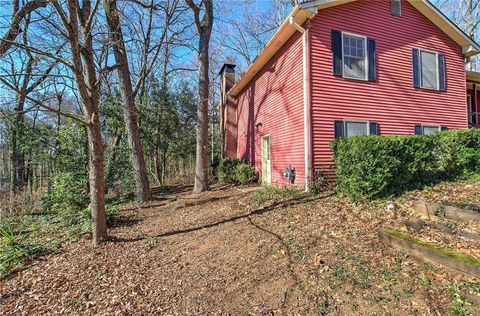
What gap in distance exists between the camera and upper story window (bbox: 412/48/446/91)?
9484 millimetres

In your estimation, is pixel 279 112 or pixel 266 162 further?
pixel 266 162

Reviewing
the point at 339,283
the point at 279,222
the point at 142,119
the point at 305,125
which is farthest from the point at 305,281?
the point at 142,119

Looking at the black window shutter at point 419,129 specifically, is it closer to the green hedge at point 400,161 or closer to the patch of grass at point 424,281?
the green hedge at point 400,161

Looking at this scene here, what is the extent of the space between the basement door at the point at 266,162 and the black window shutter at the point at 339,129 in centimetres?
318

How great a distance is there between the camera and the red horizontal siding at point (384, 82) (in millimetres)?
8070

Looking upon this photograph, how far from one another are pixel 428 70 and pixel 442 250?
894 cm

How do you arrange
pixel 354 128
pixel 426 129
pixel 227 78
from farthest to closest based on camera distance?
pixel 227 78 → pixel 426 129 → pixel 354 128

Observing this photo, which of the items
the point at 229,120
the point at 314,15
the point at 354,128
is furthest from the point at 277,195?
the point at 229,120

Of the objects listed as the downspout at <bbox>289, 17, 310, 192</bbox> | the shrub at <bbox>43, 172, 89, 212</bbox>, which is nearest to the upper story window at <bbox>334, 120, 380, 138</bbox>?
the downspout at <bbox>289, 17, 310, 192</bbox>

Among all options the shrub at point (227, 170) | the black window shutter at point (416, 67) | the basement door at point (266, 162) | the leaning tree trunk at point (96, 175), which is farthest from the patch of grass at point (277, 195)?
the black window shutter at point (416, 67)

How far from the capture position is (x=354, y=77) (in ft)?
28.0

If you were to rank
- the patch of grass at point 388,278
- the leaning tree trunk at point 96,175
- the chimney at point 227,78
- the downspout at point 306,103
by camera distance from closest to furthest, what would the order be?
the patch of grass at point 388,278 < the leaning tree trunk at point 96,175 < the downspout at point 306,103 < the chimney at point 227,78

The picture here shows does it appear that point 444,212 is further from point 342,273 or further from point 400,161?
point 342,273

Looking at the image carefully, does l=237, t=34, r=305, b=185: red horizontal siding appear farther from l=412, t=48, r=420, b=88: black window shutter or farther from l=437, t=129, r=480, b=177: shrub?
l=412, t=48, r=420, b=88: black window shutter
